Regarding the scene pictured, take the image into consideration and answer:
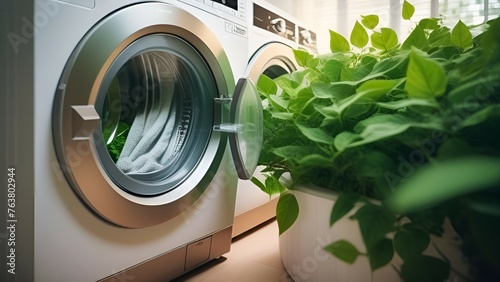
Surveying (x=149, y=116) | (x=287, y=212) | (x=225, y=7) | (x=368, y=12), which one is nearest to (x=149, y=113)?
(x=149, y=116)

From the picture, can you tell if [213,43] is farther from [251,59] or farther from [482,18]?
[482,18]

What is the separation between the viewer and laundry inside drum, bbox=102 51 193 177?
862 millimetres

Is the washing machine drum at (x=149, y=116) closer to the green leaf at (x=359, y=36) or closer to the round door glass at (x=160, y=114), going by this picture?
the round door glass at (x=160, y=114)

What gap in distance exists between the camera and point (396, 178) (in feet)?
1.28

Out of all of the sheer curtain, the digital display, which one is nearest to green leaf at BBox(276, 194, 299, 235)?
the digital display

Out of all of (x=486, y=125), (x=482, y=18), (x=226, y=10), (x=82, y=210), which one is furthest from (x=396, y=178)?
(x=482, y=18)

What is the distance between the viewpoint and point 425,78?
384mm

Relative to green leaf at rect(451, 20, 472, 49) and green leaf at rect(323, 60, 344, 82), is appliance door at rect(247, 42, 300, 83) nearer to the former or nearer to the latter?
green leaf at rect(323, 60, 344, 82)

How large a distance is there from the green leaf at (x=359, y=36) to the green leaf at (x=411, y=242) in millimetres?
499

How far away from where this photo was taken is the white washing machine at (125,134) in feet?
1.91

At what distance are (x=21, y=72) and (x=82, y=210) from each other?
0.28m

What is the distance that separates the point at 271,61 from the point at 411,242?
96 centimetres

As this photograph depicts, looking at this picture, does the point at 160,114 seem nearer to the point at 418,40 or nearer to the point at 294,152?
the point at 294,152

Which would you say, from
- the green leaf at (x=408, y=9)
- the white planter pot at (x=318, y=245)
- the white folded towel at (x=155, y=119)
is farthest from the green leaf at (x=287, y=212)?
the green leaf at (x=408, y=9)
